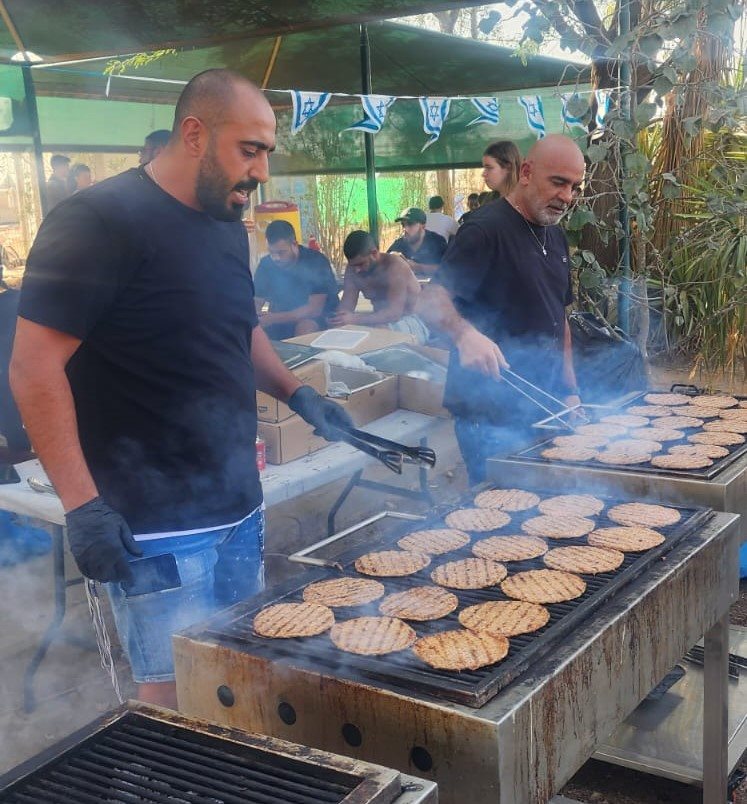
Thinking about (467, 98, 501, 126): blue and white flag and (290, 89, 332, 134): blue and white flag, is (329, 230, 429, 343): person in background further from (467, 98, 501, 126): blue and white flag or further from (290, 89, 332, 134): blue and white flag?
(467, 98, 501, 126): blue and white flag

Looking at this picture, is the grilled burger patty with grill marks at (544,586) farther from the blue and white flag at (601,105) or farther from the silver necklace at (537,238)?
the blue and white flag at (601,105)

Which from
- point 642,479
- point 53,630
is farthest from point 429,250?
point 642,479

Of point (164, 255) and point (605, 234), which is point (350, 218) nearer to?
point (605, 234)

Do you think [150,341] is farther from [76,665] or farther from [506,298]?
[76,665]

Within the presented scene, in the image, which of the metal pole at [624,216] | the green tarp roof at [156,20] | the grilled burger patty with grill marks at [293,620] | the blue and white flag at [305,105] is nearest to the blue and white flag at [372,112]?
the blue and white flag at [305,105]

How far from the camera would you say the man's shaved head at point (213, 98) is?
7.77ft

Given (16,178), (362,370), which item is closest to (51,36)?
(362,370)

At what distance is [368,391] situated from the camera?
5086 mm

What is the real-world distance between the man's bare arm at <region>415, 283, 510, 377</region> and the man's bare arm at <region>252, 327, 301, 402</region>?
2.71ft

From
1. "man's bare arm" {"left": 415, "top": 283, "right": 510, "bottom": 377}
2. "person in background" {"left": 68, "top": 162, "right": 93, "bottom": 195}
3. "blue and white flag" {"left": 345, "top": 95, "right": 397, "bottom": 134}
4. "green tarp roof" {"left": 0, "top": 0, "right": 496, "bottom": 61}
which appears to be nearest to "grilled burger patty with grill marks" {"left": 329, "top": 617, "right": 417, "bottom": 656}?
"man's bare arm" {"left": 415, "top": 283, "right": 510, "bottom": 377}

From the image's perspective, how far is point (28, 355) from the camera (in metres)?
2.16

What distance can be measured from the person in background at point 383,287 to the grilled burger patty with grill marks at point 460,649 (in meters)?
5.65

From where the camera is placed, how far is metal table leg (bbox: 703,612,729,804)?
115 inches

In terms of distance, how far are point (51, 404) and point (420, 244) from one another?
28.6ft
